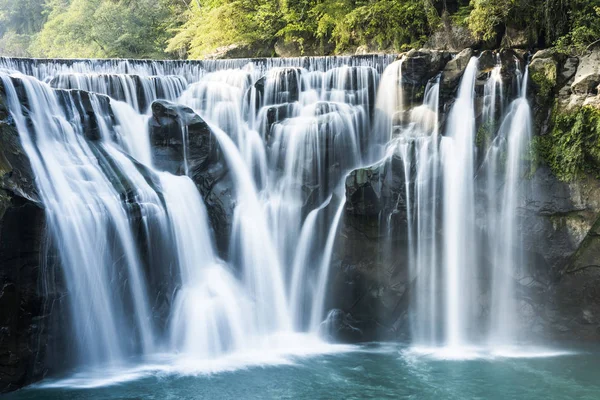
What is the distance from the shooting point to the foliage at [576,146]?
11336 millimetres

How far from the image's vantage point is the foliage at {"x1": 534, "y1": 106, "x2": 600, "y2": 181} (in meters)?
11.3

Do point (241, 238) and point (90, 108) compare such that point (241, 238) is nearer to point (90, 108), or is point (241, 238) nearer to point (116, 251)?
point (116, 251)

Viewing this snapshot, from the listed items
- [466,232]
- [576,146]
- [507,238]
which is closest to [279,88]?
[466,232]

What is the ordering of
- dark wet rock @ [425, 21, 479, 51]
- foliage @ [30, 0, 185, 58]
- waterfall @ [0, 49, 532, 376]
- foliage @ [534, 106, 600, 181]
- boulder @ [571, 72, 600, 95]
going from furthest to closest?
foliage @ [30, 0, 185, 58] < dark wet rock @ [425, 21, 479, 51] < boulder @ [571, 72, 600, 95] < foliage @ [534, 106, 600, 181] < waterfall @ [0, 49, 532, 376]

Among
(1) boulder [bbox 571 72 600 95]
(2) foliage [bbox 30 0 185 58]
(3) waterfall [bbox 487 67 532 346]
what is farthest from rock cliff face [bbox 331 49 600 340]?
(2) foliage [bbox 30 0 185 58]

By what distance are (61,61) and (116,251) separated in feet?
24.7

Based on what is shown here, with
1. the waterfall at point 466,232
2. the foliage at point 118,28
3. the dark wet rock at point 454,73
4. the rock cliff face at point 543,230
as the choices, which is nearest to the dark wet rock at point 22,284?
the rock cliff face at point 543,230

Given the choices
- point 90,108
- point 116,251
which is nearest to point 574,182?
point 116,251

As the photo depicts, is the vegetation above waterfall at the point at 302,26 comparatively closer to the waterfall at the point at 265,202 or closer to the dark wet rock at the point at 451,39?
the dark wet rock at the point at 451,39

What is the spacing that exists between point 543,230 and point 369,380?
518 cm

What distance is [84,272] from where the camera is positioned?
9.84 metres

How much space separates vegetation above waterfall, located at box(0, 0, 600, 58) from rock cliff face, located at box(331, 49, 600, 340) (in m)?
1.55

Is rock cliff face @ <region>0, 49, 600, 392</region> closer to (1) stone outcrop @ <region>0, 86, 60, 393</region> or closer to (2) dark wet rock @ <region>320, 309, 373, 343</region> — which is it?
(2) dark wet rock @ <region>320, 309, 373, 343</region>

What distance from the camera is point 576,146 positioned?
11.4 metres
